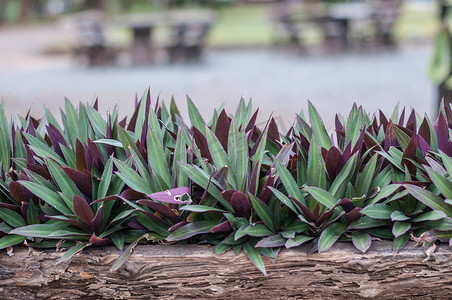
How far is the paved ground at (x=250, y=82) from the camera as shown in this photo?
910 cm

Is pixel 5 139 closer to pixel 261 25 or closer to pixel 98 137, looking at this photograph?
pixel 98 137

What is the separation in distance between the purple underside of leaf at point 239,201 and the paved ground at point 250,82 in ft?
18.1

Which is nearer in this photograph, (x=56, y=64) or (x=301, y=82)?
(x=301, y=82)

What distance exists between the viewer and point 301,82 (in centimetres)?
1095

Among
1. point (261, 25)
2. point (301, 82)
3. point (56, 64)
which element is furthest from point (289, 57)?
point (261, 25)

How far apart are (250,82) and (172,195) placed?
9.39 m

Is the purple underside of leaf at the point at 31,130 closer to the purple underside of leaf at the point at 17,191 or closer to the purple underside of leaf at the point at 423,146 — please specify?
the purple underside of leaf at the point at 17,191

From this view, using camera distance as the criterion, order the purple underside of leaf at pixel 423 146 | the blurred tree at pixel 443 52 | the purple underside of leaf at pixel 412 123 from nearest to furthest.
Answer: the purple underside of leaf at pixel 423 146
the purple underside of leaf at pixel 412 123
the blurred tree at pixel 443 52

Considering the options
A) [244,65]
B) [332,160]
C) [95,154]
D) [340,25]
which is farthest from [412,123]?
[340,25]

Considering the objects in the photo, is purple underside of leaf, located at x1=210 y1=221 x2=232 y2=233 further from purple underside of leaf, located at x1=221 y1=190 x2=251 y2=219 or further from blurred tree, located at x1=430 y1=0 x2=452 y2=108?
blurred tree, located at x1=430 y1=0 x2=452 y2=108

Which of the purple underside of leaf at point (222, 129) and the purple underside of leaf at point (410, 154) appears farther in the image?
the purple underside of leaf at point (222, 129)

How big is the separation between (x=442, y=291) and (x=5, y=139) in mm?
1666

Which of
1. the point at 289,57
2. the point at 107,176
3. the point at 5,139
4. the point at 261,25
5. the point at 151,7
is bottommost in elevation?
the point at 107,176

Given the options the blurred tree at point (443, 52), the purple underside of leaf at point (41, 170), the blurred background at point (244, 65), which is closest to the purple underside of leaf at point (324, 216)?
the purple underside of leaf at point (41, 170)
